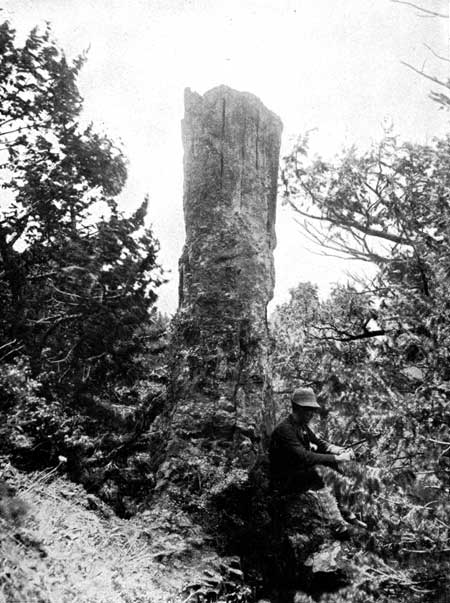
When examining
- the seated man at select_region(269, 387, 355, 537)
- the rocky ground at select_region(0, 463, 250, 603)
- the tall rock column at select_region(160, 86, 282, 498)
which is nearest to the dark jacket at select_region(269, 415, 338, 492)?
the seated man at select_region(269, 387, 355, 537)

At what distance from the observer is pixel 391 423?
336cm

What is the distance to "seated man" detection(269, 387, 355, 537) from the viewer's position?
4.11m

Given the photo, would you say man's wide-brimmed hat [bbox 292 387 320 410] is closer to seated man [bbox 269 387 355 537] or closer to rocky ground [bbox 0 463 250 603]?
seated man [bbox 269 387 355 537]

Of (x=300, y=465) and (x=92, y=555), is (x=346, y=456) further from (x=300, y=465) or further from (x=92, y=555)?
(x=92, y=555)

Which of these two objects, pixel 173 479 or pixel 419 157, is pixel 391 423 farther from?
pixel 419 157

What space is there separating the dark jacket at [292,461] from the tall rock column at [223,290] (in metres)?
0.21

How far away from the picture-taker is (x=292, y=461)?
13.7ft

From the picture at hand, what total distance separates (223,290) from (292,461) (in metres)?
2.02

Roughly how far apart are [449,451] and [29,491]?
9.82 ft

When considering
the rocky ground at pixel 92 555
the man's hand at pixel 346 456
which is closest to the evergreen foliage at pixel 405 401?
the man's hand at pixel 346 456

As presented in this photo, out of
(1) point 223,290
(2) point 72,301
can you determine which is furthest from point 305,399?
(2) point 72,301

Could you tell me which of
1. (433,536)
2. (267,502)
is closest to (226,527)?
(267,502)

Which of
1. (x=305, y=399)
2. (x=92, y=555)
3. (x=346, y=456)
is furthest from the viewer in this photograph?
(x=305, y=399)

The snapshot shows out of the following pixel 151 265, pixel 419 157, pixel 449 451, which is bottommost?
pixel 449 451
